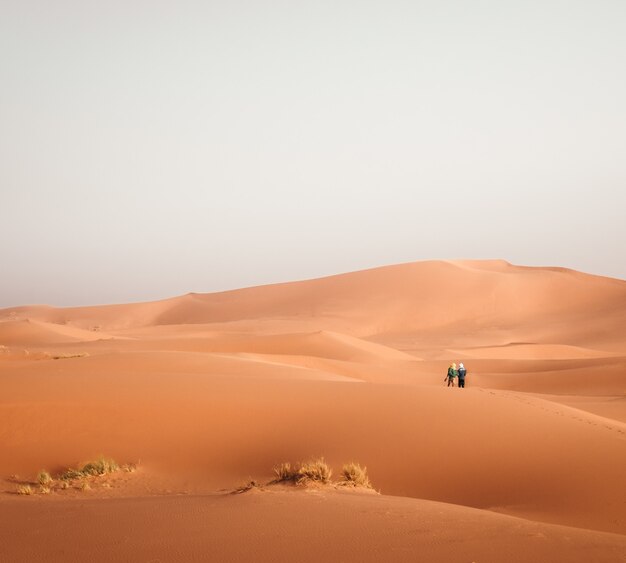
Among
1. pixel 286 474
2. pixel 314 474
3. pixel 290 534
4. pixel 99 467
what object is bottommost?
pixel 99 467

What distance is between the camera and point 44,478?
933 cm

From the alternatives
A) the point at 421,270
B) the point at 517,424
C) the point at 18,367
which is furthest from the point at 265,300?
the point at 517,424

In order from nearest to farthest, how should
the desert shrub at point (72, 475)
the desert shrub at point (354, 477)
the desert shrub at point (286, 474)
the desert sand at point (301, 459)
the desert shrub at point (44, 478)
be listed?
the desert sand at point (301, 459) → the desert shrub at point (354, 477) → the desert shrub at point (286, 474) → the desert shrub at point (44, 478) → the desert shrub at point (72, 475)

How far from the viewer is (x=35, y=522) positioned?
5.92 m

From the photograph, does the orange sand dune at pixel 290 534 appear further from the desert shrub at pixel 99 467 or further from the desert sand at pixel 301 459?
the desert shrub at pixel 99 467

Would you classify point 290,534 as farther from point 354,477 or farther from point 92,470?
point 92,470

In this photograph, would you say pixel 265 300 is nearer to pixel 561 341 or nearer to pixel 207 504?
pixel 561 341

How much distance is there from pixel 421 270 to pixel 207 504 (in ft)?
251

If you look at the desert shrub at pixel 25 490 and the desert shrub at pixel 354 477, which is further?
the desert shrub at pixel 25 490

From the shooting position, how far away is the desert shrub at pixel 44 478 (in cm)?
914

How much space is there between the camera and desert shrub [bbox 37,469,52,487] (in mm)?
9141

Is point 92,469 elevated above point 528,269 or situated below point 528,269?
below

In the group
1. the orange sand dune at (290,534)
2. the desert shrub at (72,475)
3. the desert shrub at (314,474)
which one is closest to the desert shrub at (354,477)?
the desert shrub at (314,474)

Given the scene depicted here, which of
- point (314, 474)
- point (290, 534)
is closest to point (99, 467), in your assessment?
point (314, 474)
